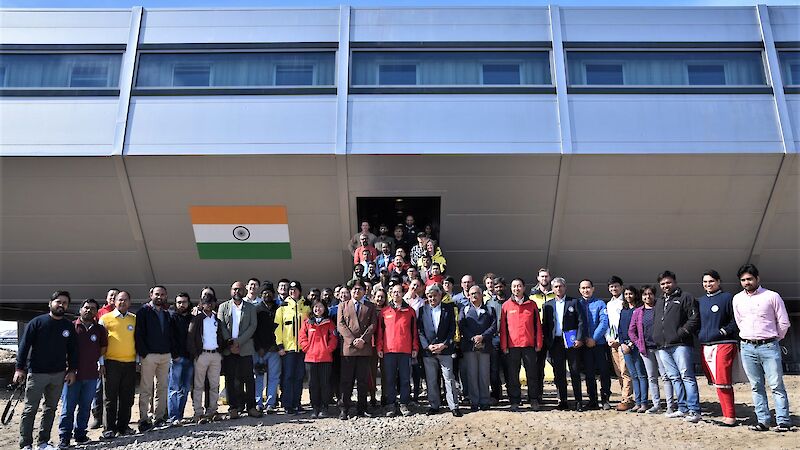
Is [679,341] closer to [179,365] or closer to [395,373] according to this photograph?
[395,373]

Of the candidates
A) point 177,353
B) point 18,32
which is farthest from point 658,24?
point 18,32

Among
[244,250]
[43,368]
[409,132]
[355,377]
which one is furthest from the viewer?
[244,250]

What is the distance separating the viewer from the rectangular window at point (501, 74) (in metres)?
10.9

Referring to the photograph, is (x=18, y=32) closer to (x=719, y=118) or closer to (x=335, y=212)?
(x=335, y=212)

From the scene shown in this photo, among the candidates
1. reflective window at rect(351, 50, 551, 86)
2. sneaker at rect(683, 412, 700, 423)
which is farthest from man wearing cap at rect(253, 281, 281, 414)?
reflective window at rect(351, 50, 551, 86)

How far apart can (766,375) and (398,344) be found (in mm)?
3712

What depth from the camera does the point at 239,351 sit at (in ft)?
Answer: 24.3

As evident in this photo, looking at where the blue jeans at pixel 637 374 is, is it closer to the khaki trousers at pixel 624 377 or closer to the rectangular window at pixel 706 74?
the khaki trousers at pixel 624 377

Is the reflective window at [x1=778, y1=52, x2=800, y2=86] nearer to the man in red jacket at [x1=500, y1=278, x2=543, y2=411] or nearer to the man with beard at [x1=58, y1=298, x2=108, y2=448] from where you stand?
the man in red jacket at [x1=500, y1=278, x2=543, y2=411]

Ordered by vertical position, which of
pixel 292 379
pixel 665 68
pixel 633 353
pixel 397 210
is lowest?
pixel 292 379

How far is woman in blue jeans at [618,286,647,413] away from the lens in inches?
286

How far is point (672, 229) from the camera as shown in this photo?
11.4m

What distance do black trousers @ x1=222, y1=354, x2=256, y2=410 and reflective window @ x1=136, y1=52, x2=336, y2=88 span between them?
528cm

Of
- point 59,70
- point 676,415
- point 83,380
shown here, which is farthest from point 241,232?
point 676,415
